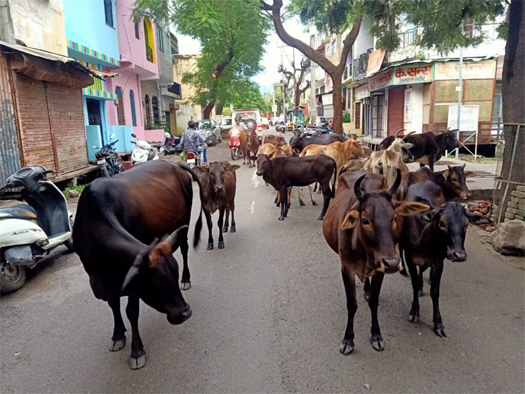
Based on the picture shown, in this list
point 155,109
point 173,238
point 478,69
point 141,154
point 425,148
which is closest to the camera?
point 173,238

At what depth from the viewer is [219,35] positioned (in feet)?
60.5

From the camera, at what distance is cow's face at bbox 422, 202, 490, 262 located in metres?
3.48

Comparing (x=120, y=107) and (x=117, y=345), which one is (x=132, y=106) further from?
(x=117, y=345)

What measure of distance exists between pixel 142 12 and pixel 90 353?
15287 mm

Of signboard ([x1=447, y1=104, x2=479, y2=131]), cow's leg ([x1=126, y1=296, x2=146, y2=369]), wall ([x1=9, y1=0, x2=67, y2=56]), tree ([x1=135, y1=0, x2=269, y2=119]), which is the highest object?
tree ([x1=135, y1=0, x2=269, y2=119])

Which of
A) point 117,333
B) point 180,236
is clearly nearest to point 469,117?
point 180,236

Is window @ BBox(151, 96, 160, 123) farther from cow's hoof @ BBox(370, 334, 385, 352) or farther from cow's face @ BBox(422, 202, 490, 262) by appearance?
cow's hoof @ BBox(370, 334, 385, 352)

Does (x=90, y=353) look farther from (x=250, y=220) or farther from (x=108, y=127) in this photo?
(x=108, y=127)

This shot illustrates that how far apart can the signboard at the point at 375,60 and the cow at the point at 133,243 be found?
16.7 m

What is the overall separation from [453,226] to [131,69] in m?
17.1

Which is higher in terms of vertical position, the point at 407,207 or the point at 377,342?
the point at 407,207

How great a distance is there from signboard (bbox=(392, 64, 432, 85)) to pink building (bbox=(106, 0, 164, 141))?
11.1 metres

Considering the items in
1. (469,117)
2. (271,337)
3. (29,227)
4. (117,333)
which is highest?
(469,117)

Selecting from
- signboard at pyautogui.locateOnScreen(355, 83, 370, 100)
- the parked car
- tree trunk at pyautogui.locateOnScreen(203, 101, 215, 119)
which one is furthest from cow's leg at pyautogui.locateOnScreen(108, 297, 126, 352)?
tree trunk at pyautogui.locateOnScreen(203, 101, 215, 119)
